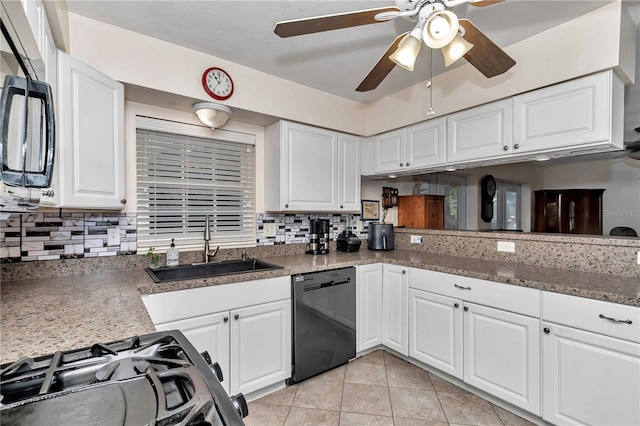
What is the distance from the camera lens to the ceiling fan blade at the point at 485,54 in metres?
1.40

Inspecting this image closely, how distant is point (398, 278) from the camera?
247cm

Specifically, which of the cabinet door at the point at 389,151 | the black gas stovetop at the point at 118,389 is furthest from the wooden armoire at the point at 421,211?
the black gas stovetop at the point at 118,389

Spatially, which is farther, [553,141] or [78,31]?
[553,141]

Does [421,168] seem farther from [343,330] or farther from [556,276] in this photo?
[343,330]

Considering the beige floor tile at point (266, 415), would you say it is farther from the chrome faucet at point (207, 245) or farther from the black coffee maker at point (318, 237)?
the black coffee maker at point (318, 237)

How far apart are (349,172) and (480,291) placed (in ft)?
5.15

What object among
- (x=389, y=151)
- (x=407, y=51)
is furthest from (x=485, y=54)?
(x=389, y=151)

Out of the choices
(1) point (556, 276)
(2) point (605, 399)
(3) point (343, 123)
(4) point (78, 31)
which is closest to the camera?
(2) point (605, 399)

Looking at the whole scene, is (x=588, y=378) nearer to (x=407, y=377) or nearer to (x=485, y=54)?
(x=407, y=377)

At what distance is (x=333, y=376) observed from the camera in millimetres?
2283

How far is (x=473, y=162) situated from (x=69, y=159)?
256cm

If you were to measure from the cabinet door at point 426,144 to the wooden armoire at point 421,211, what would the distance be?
0.79m

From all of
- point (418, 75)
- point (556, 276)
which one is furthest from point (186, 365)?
point (418, 75)

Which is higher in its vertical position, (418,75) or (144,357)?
(418,75)
